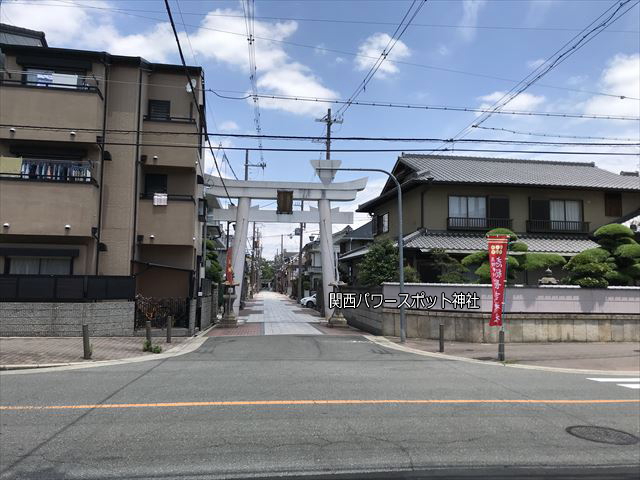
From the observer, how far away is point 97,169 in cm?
1936

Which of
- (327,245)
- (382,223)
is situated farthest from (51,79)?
(382,223)

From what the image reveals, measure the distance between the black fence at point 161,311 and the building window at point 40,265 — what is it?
10.9ft

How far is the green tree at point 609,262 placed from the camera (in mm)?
18406

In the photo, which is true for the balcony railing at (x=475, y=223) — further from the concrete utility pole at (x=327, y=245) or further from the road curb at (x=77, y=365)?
the road curb at (x=77, y=365)

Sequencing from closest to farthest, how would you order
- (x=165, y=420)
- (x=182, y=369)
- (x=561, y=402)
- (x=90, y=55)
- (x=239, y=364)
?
(x=165, y=420) < (x=561, y=402) < (x=182, y=369) < (x=239, y=364) < (x=90, y=55)

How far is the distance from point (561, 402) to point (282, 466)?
5.68 m

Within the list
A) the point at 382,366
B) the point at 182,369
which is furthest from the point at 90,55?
the point at 382,366

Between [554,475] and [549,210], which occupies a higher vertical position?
[549,210]

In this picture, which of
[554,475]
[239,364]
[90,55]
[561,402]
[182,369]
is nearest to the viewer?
[554,475]

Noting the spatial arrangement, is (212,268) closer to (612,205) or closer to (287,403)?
(612,205)

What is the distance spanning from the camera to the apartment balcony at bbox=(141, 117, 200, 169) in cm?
2055

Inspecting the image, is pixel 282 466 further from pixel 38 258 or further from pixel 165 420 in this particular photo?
pixel 38 258

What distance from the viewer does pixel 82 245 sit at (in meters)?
19.0

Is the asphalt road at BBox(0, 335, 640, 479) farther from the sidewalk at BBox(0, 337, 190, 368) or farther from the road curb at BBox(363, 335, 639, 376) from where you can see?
the sidewalk at BBox(0, 337, 190, 368)
